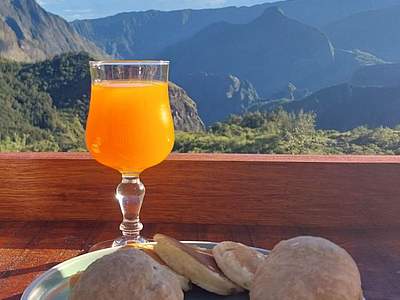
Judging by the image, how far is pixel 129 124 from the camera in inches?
47.8

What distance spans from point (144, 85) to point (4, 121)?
8.93 meters

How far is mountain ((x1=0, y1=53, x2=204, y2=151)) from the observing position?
8.02 meters

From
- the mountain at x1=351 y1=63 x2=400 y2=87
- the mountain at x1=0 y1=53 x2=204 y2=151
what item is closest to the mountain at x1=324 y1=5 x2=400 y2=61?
the mountain at x1=351 y1=63 x2=400 y2=87

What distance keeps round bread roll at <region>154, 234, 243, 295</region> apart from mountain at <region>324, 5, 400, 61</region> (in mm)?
10978

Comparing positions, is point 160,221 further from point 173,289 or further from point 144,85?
point 173,289

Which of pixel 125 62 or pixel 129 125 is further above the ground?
pixel 125 62

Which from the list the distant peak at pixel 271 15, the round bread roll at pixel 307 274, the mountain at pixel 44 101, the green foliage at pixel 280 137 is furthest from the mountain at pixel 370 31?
the round bread roll at pixel 307 274

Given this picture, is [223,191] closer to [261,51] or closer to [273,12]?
[261,51]

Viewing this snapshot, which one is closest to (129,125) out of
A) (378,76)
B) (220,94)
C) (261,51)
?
(378,76)

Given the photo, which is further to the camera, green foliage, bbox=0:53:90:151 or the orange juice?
green foliage, bbox=0:53:90:151

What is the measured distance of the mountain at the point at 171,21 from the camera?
11.9 metres

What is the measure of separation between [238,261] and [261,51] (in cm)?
1522

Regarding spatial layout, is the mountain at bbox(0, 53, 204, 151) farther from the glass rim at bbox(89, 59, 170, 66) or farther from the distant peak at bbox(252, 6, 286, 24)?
the distant peak at bbox(252, 6, 286, 24)

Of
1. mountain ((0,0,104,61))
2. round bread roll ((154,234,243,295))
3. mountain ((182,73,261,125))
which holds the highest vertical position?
round bread roll ((154,234,243,295))
